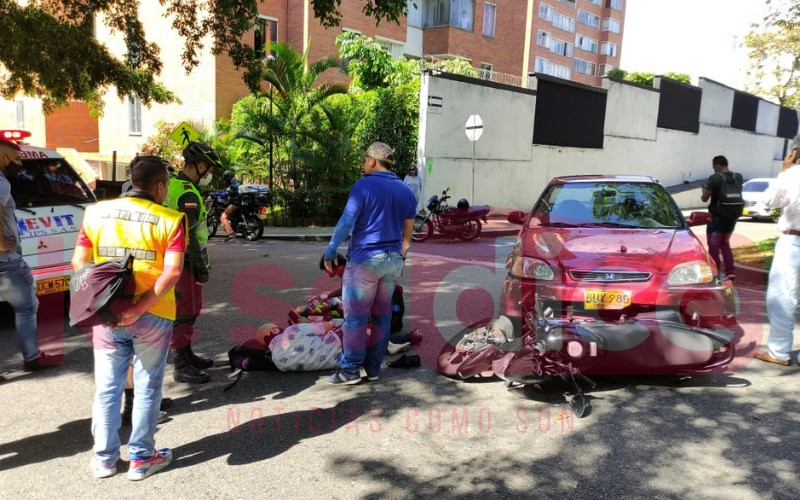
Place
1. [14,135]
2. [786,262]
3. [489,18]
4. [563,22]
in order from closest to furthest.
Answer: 1. [786,262]
2. [14,135]
3. [489,18]
4. [563,22]

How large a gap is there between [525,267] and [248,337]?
282cm

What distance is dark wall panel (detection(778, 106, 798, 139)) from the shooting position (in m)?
41.0

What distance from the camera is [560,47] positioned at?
57281mm

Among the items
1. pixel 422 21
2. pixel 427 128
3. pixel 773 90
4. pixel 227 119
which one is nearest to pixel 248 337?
pixel 427 128

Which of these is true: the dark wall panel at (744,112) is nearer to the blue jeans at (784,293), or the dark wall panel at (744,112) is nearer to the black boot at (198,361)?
the blue jeans at (784,293)

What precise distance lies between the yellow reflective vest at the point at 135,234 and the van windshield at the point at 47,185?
13.6 feet

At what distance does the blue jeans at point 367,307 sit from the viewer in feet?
14.7

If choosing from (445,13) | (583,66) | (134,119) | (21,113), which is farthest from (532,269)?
(583,66)

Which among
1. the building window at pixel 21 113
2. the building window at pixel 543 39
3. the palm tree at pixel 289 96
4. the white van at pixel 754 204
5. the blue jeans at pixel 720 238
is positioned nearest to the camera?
the blue jeans at pixel 720 238

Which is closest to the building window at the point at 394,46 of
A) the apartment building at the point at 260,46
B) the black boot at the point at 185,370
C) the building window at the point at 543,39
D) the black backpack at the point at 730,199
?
the apartment building at the point at 260,46

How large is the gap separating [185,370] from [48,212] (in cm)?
301

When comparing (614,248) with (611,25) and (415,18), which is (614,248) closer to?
(415,18)

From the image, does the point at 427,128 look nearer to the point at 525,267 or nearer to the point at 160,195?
the point at 525,267

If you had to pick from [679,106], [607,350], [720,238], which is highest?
[679,106]
